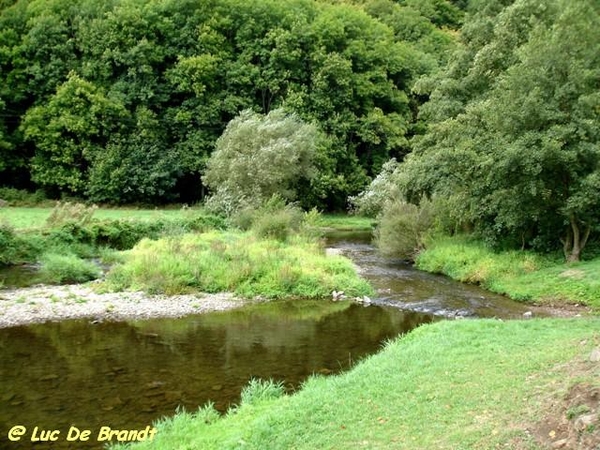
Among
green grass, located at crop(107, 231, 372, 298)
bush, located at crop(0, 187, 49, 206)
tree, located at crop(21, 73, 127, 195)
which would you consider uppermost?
tree, located at crop(21, 73, 127, 195)

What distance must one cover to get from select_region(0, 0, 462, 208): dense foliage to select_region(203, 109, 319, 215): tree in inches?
384

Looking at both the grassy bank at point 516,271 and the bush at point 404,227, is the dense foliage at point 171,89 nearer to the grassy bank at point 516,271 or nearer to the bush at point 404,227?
the bush at point 404,227

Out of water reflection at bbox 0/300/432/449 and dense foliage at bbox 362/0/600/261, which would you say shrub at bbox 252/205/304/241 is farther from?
water reflection at bbox 0/300/432/449

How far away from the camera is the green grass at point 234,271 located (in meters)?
22.2

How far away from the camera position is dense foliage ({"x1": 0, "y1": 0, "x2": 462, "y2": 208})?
175 feet

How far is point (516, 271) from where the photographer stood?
939 inches

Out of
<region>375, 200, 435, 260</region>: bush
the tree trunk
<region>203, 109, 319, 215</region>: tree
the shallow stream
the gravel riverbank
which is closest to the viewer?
the shallow stream

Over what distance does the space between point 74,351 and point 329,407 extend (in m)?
8.75

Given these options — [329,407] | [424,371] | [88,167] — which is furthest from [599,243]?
[88,167]

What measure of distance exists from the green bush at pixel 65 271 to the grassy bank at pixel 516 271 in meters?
16.3

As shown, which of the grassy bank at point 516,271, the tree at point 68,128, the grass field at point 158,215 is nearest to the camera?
the grassy bank at point 516,271

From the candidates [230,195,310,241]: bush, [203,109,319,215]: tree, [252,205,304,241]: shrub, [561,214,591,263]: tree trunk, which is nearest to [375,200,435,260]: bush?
[230,195,310,241]: bush

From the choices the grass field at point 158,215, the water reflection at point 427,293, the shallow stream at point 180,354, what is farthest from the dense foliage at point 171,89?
the shallow stream at point 180,354

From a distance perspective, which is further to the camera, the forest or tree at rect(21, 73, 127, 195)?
tree at rect(21, 73, 127, 195)
